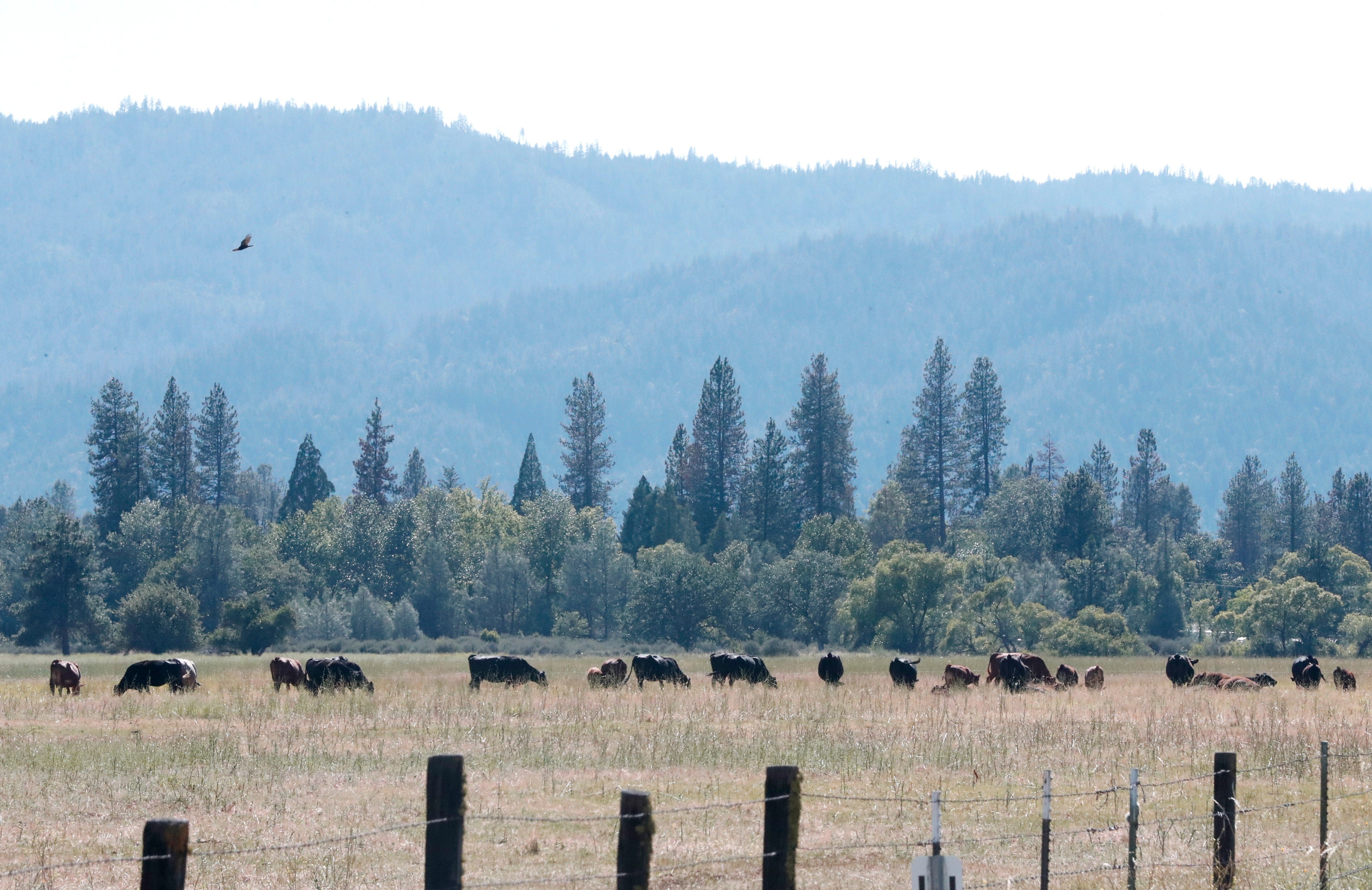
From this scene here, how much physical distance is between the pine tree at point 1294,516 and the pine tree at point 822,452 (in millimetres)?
42502

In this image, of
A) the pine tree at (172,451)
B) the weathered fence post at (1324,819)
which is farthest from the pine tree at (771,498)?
the weathered fence post at (1324,819)

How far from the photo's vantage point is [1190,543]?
156 m

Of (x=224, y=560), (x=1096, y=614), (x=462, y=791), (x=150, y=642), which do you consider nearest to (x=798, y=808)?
(x=462, y=791)

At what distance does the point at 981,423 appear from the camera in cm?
16750

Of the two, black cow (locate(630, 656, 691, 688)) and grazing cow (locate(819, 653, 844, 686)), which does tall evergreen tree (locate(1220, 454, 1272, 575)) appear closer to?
grazing cow (locate(819, 653, 844, 686))

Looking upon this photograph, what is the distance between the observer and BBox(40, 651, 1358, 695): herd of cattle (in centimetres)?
4406

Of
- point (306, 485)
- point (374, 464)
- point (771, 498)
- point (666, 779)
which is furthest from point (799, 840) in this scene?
point (374, 464)

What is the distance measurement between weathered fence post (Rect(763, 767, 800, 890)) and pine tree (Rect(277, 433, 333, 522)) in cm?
14403

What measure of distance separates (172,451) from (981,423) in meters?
85.2

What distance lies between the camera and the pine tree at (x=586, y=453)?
548 ft

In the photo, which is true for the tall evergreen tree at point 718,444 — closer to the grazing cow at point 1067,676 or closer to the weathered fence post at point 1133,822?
the grazing cow at point 1067,676

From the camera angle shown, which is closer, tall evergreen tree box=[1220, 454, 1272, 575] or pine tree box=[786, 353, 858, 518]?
pine tree box=[786, 353, 858, 518]

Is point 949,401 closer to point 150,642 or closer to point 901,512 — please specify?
point 901,512

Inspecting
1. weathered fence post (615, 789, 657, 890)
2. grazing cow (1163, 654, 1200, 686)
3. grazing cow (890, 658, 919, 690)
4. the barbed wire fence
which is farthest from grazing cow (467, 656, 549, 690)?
weathered fence post (615, 789, 657, 890)
